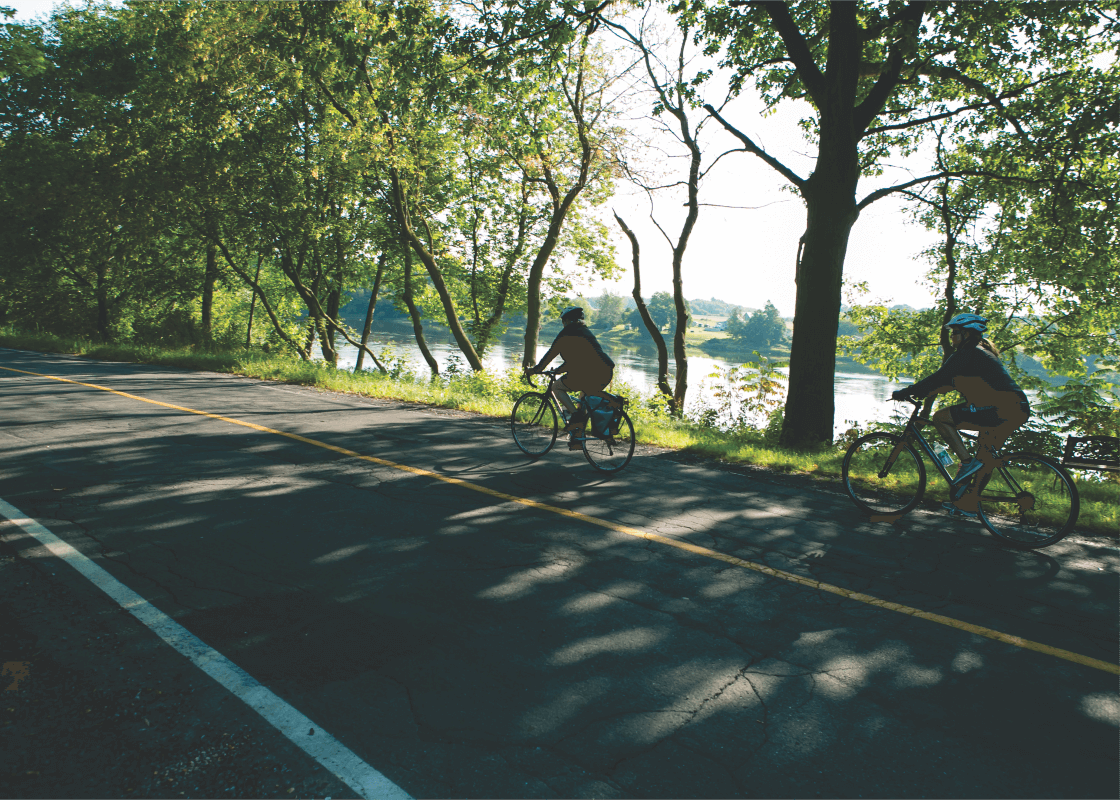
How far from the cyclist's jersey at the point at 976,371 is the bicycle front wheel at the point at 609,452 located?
3.39 metres

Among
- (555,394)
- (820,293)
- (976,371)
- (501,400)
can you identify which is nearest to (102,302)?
(501,400)

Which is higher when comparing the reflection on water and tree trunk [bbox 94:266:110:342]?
tree trunk [bbox 94:266:110:342]

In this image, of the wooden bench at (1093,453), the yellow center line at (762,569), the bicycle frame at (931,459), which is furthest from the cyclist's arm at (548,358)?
the wooden bench at (1093,453)

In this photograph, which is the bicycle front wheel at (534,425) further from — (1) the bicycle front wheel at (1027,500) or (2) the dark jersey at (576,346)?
(1) the bicycle front wheel at (1027,500)

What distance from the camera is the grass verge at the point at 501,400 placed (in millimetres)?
7035

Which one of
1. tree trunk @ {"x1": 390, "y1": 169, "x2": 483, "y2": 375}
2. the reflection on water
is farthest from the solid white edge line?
the reflection on water

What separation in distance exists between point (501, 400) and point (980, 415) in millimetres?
10408

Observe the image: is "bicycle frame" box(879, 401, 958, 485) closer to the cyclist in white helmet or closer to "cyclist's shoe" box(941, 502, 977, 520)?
"cyclist's shoe" box(941, 502, 977, 520)

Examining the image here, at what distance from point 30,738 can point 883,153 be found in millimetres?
17005

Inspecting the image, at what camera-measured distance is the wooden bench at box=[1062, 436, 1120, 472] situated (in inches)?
216

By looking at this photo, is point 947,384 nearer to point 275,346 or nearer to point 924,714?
point 924,714

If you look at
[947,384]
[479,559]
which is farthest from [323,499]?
[947,384]

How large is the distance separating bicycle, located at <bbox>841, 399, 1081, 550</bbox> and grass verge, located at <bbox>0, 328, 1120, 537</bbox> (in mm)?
415

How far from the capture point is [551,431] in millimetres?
8328
